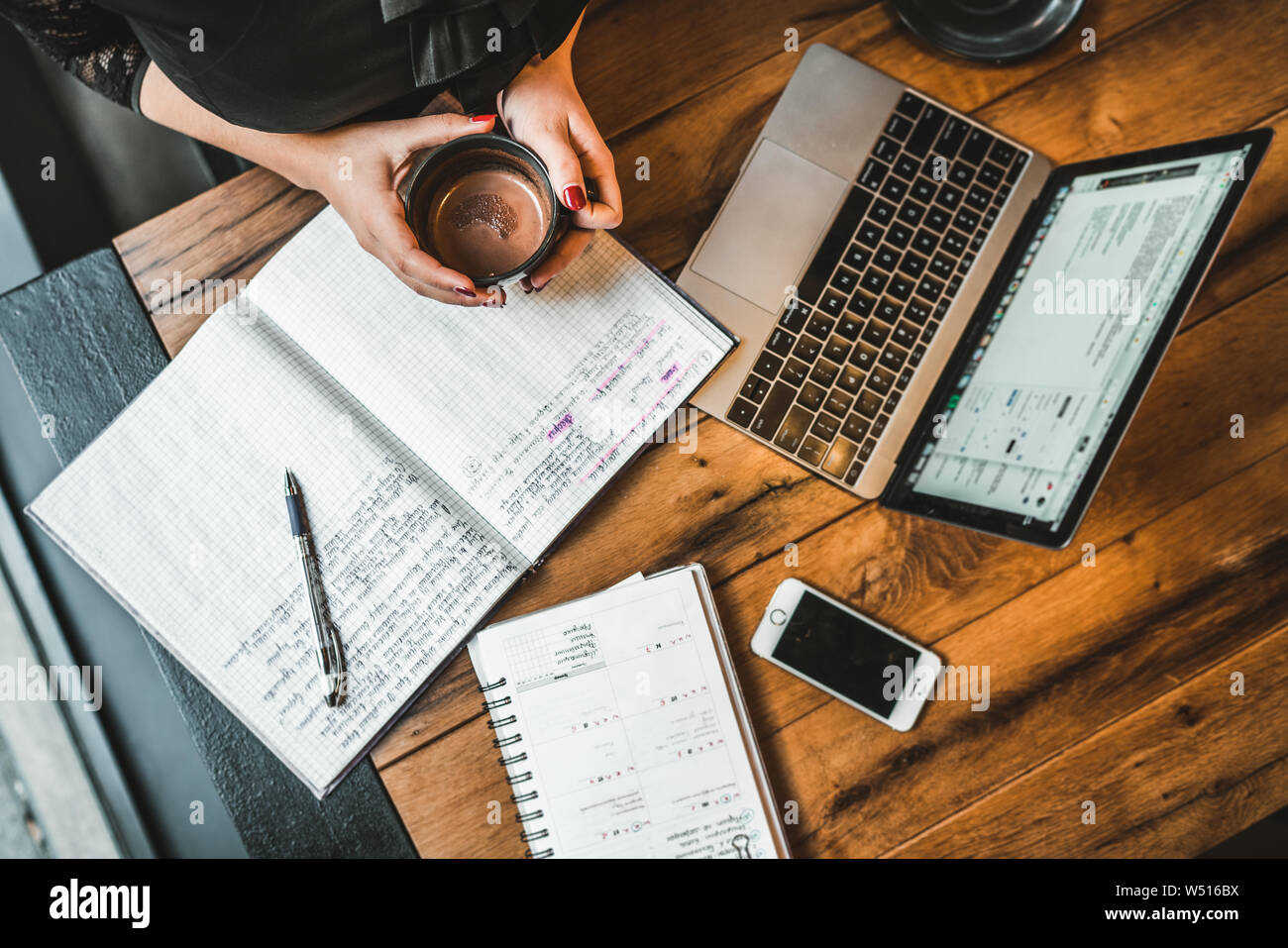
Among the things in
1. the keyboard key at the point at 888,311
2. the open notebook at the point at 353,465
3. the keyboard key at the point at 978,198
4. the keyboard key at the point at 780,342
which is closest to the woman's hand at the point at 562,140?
the open notebook at the point at 353,465

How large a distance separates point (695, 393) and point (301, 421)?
43 centimetres

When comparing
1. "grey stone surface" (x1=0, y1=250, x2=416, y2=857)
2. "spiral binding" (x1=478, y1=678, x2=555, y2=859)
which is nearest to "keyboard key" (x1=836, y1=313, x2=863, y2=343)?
"spiral binding" (x1=478, y1=678, x2=555, y2=859)

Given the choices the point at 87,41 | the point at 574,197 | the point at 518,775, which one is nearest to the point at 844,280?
the point at 574,197

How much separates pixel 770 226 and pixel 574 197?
0.29 metres

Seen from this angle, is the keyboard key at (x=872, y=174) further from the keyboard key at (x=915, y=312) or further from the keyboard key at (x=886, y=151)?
the keyboard key at (x=915, y=312)

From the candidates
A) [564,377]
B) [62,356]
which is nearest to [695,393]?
[564,377]

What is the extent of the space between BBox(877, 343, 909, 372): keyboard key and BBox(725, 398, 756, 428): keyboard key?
0.53 ft

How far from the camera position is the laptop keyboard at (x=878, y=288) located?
853 mm

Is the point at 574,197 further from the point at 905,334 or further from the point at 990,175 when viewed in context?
the point at 990,175

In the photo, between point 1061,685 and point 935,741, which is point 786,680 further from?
point 1061,685

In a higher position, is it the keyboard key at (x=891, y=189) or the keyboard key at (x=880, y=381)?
the keyboard key at (x=891, y=189)

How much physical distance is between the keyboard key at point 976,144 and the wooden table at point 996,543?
4cm

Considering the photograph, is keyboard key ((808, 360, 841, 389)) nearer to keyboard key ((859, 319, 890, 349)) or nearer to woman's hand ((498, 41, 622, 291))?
keyboard key ((859, 319, 890, 349))

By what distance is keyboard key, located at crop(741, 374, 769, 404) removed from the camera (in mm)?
851
